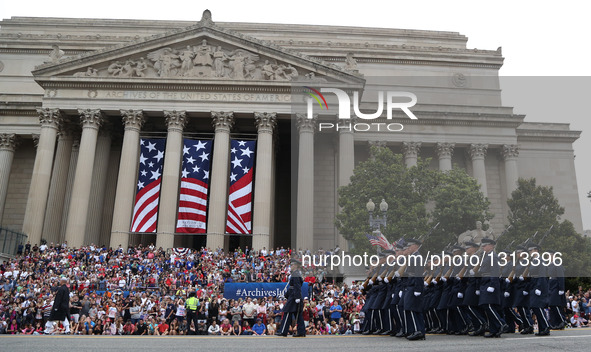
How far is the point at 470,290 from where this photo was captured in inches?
448

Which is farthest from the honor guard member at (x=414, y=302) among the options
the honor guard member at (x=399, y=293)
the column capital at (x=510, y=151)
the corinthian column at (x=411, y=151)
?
the column capital at (x=510, y=151)

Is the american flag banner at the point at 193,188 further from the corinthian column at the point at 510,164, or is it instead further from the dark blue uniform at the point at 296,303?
the corinthian column at the point at 510,164

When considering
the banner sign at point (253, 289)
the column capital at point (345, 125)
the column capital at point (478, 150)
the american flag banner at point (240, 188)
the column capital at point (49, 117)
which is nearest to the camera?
the banner sign at point (253, 289)

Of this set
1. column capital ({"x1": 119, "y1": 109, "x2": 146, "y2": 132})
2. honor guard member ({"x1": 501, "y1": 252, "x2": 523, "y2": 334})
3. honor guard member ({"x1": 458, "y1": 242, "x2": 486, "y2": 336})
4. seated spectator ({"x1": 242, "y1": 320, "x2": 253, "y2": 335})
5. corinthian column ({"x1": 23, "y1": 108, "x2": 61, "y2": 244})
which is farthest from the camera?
column capital ({"x1": 119, "y1": 109, "x2": 146, "y2": 132})

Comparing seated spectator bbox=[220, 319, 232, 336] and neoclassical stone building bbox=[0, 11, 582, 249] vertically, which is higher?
neoclassical stone building bbox=[0, 11, 582, 249]

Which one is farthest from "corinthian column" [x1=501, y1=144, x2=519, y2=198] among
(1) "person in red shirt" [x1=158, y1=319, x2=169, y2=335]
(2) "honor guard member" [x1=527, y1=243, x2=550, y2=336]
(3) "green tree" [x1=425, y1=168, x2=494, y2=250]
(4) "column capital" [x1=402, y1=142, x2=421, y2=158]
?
(1) "person in red shirt" [x1=158, y1=319, x2=169, y2=335]

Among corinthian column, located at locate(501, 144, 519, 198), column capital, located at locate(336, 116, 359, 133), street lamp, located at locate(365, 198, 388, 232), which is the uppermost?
column capital, located at locate(336, 116, 359, 133)

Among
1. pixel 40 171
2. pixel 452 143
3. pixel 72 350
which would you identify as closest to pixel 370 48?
pixel 452 143

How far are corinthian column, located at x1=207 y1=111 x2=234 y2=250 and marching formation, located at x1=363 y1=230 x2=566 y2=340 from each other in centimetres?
2027

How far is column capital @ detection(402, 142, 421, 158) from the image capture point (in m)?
38.8

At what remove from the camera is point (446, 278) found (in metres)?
11.7

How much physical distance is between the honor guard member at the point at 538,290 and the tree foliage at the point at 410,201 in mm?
12977

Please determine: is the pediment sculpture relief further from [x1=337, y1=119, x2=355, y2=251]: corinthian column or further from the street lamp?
the street lamp

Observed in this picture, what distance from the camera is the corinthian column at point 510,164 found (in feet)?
129
